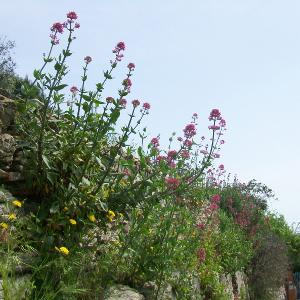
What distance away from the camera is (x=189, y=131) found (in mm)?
4223

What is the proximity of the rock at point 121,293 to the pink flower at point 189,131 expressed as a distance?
6.46ft

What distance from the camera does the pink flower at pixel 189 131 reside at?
4199mm

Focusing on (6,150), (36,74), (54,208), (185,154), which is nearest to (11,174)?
(6,150)

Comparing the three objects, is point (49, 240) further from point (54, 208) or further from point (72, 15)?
point (72, 15)

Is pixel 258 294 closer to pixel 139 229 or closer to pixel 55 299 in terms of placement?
pixel 139 229

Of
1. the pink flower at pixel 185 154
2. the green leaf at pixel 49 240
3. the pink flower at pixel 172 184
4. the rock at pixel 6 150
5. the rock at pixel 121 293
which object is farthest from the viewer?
the pink flower at pixel 185 154

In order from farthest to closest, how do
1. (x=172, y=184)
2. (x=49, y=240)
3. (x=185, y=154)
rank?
(x=185, y=154) < (x=172, y=184) < (x=49, y=240)

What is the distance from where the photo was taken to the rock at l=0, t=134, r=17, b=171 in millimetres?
3541

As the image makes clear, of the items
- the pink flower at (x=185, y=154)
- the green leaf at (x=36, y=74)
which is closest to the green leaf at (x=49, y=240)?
the green leaf at (x=36, y=74)

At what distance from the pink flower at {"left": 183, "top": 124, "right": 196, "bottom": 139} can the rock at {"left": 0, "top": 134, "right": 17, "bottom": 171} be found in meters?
2.08

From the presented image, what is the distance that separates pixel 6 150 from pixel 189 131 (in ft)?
7.26

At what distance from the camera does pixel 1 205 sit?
11.1 feet

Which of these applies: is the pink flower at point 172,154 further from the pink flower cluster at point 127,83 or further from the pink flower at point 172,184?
the pink flower cluster at point 127,83

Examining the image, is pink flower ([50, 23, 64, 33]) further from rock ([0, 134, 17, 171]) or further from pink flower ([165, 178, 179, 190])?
pink flower ([165, 178, 179, 190])
